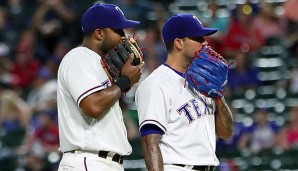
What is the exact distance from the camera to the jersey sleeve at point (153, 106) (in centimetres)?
507

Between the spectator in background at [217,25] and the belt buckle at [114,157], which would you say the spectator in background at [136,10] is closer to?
the spectator in background at [217,25]

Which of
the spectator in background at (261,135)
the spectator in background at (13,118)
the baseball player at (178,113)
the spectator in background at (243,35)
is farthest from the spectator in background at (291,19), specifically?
the baseball player at (178,113)

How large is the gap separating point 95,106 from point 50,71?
7.30 m

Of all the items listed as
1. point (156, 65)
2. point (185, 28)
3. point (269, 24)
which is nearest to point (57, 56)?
point (156, 65)

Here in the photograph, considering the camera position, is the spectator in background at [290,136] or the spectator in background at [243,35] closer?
the spectator in background at [290,136]

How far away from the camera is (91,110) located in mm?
4887

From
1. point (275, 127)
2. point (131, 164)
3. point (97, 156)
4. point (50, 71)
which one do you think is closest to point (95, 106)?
point (97, 156)

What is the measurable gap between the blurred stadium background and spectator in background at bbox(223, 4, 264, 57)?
0.6 inches

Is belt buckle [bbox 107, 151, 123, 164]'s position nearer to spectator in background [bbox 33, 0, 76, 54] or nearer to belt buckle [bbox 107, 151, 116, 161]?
belt buckle [bbox 107, 151, 116, 161]

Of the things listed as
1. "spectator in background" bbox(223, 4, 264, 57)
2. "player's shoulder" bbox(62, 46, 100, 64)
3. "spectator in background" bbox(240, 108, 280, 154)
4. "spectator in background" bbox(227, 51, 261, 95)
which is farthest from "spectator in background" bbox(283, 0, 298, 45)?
"player's shoulder" bbox(62, 46, 100, 64)

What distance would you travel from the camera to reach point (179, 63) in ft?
17.7

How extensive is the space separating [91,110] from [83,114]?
163 mm

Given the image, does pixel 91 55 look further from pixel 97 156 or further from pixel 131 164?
pixel 131 164

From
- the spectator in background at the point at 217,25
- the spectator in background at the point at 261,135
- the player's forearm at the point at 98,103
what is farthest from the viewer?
the spectator in background at the point at 217,25
